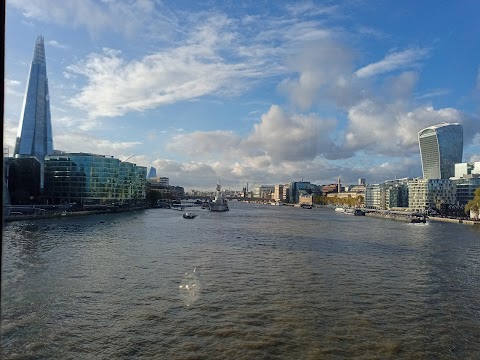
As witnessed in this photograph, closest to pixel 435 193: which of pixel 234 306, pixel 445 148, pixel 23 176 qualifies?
pixel 445 148

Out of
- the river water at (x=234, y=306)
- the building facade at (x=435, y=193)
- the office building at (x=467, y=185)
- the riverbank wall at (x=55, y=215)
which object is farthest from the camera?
the building facade at (x=435, y=193)

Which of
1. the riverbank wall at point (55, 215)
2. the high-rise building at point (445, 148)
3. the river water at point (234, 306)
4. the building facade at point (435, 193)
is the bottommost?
the river water at point (234, 306)

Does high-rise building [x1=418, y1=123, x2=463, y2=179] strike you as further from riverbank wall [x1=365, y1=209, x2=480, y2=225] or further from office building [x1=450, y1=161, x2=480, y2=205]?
riverbank wall [x1=365, y1=209, x2=480, y2=225]

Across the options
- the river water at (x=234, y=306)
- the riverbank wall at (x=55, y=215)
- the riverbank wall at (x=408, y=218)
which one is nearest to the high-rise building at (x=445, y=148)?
the riverbank wall at (x=408, y=218)

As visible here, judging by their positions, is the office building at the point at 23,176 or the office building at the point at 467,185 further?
the office building at the point at 467,185

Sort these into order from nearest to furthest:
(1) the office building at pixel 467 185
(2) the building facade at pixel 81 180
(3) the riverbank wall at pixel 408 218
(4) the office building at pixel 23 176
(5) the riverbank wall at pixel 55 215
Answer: (5) the riverbank wall at pixel 55 215, (3) the riverbank wall at pixel 408 218, (4) the office building at pixel 23 176, (2) the building facade at pixel 81 180, (1) the office building at pixel 467 185

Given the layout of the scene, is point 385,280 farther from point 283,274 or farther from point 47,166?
point 47,166

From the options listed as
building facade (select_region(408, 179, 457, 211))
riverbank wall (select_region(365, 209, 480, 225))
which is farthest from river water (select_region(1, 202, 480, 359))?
building facade (select_region(408, 179, 457, 211))

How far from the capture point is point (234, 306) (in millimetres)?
18688

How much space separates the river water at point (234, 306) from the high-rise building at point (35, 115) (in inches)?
4871

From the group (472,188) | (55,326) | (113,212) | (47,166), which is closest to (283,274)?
(55,326)

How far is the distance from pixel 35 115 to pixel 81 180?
120 feet

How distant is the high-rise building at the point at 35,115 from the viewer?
13975 centimetres

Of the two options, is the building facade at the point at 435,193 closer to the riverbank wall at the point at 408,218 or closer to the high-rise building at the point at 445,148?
the riverbank wall at the point at 408,218
